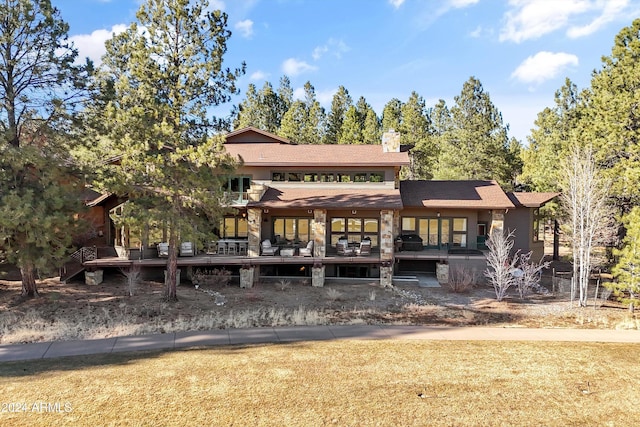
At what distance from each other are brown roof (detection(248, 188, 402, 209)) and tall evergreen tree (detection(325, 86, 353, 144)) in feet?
82.2

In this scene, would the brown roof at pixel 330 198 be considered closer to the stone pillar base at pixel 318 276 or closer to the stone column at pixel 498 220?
the stone pillar base at pixel 318 276

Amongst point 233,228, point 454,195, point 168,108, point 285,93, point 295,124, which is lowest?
point 233,228

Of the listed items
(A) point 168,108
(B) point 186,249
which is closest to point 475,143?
(B) point 186,249

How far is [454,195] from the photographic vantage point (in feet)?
77.7

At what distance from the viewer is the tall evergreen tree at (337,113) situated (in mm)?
47031

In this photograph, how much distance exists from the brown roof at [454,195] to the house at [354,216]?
55mm

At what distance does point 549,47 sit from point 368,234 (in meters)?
12.9

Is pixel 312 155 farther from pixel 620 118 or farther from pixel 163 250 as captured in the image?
pixel 620 118

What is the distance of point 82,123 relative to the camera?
15781mm

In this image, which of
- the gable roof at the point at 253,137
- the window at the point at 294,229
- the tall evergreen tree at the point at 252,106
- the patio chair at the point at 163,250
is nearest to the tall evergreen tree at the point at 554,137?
the window at the point at 294,229

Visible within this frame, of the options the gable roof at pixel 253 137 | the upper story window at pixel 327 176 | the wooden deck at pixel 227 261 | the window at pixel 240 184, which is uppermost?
the gable roof at pixel 253 137

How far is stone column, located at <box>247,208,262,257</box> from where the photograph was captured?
20641 millimetres

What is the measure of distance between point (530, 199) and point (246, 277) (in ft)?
56.7

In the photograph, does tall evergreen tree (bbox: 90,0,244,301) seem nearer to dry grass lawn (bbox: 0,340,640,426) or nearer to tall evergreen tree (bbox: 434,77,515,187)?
dry grass lawn (bbox: 0,340,640,426)
